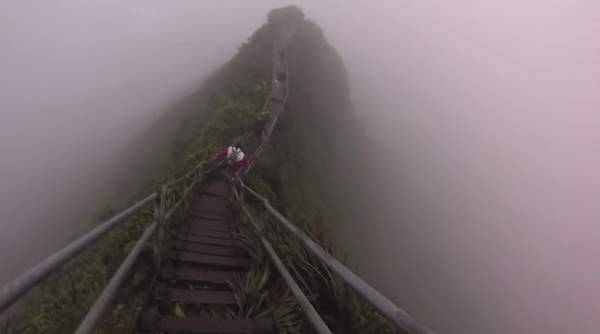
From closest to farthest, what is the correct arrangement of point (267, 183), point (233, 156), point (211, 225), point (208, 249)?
point (208, 249) → point (211, 225) → point (233, 156) → point (267, 183)

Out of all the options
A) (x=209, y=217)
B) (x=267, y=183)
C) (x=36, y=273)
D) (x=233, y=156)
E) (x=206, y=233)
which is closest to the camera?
(x=36, y=273)

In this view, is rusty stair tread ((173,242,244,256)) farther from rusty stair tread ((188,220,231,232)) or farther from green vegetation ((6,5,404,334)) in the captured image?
rusty stair tread ((188,220,231,232))

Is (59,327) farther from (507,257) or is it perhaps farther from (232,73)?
(507,257)

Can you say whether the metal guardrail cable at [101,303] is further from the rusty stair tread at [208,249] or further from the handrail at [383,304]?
the rusty stair tread at [208,249]

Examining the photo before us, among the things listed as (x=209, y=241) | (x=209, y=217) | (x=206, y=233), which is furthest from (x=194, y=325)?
(x=209, y=217)

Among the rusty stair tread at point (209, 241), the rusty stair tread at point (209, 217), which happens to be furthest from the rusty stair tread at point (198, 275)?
the rusty stair tread at point (209, 217)

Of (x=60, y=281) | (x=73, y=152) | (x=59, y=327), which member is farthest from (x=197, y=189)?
(x=73, y=152)

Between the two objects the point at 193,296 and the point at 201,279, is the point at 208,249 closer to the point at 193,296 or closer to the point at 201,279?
the point at 201,279
